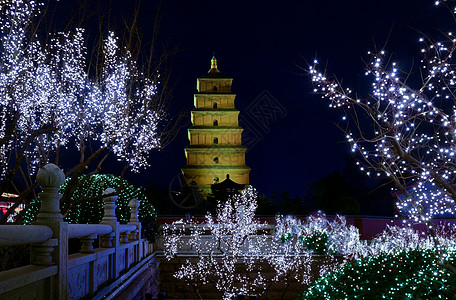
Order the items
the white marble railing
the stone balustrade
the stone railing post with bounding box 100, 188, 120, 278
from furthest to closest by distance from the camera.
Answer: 1. the stone railing post with bounding box 100, 188, 120, 278
2. the white marble railing
3. the stone balustrade

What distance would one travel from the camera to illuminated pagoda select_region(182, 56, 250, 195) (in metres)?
39.2

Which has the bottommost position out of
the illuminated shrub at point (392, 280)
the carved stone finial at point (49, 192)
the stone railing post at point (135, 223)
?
the illuminated shrub at point (392, 280)

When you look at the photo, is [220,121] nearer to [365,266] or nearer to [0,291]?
[365,266]

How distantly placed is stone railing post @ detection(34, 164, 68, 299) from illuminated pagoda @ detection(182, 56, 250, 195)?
115ft

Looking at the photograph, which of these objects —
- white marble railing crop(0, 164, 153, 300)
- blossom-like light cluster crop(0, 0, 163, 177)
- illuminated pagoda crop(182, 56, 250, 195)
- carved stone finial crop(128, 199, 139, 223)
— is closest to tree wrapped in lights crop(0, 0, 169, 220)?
blossom-like light cluster crop(0, 0, 163, 177)

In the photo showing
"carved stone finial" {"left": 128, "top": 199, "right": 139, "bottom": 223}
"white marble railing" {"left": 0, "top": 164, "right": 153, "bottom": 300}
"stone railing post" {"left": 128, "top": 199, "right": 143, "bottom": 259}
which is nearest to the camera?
"white marble railing" {"left": 0, "top": 164, "right": 153, "bottom": 300}

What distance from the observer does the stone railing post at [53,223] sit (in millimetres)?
3305

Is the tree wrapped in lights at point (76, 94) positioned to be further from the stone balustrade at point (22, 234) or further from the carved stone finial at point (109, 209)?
the stone balustrade at point (22, 234)

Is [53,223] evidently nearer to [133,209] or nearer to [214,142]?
[133,209]

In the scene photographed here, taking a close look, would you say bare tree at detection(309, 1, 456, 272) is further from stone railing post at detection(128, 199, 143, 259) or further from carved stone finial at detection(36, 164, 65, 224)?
stone railing post at detection(128, 199, 143, 259)

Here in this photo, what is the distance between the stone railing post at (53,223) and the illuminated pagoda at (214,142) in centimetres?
3520

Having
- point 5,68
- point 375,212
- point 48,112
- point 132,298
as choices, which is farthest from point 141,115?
point 375,212

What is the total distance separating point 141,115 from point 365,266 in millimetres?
5328

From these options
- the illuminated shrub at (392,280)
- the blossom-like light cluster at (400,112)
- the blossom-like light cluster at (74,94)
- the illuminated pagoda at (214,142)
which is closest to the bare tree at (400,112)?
the blossom-like light cluster at (400,112)
